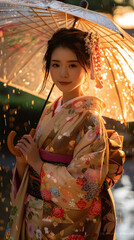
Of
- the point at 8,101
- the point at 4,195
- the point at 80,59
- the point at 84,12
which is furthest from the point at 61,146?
the point at 8,101

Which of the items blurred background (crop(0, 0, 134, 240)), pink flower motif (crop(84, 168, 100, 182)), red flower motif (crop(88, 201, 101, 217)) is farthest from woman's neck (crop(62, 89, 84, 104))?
blurred background (crop(0, 0, 134, 240))

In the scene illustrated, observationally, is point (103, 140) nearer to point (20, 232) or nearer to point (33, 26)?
point (20, 232)

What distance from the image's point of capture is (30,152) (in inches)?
85.0

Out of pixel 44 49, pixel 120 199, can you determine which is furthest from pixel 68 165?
pixel 120 199

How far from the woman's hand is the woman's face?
397 millimetres

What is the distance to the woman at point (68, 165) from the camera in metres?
2.01

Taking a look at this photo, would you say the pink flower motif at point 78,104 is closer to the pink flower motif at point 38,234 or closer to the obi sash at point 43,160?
the obi sash at point 43,160

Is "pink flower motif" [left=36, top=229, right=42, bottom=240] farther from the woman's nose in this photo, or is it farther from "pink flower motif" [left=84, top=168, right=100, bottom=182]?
the woman's nose

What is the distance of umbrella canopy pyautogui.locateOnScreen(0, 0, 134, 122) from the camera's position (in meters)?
2.32

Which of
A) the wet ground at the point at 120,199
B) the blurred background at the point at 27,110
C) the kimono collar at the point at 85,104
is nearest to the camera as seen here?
the kimono collar at the point at 85,104

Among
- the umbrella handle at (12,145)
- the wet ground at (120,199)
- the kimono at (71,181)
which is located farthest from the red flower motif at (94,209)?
the wet ground at (120,199)

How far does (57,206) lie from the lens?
2.08 meters

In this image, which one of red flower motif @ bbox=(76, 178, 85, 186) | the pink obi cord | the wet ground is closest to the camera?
red flower motif @ bbox=(76, 178, 85, 186)

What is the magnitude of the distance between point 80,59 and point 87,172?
70cm
